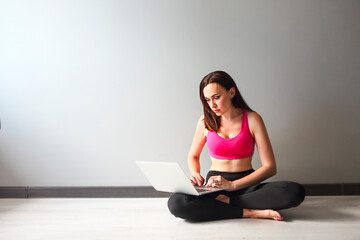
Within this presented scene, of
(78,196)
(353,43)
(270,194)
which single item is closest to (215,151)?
(270,194)

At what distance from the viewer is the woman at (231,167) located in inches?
87.1

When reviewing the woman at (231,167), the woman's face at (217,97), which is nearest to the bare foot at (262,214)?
the woman at (231,167)

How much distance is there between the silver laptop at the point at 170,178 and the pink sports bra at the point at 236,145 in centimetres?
36

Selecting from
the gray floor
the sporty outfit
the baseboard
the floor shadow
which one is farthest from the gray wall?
the sporty outfit

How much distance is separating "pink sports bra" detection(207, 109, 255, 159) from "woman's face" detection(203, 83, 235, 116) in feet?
0.49

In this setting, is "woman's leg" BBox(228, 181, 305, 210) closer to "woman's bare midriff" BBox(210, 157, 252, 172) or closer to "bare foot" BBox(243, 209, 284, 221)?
"bare foot" BBox(243, 209, 284, 221)

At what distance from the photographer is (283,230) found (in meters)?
2.02

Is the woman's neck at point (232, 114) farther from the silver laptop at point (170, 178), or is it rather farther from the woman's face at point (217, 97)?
the silver laptop at point (170, 178)

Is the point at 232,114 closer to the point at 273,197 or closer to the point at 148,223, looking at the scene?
the point at 273,197

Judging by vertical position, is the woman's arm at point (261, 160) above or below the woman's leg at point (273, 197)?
above

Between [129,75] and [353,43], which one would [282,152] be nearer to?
[353,43]

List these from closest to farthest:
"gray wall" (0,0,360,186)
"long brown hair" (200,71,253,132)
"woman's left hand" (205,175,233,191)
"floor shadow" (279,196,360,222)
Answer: "woman's left hand" (205,175,233,191) < "floor shadow" (279,196,360,222) < "long brown hair" (200,71,253,132) < "gray wall" (0,0,360,186)

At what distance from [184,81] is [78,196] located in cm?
111

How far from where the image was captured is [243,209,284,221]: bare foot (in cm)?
220
